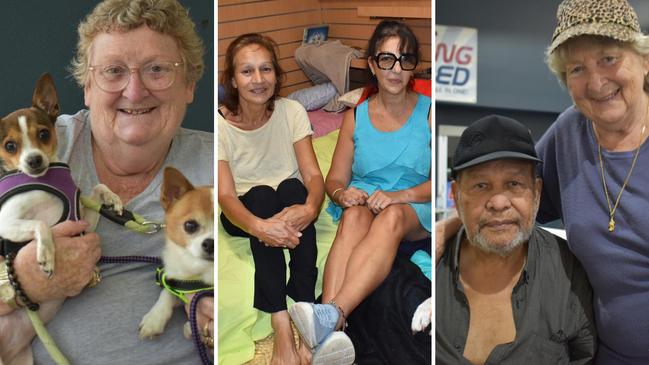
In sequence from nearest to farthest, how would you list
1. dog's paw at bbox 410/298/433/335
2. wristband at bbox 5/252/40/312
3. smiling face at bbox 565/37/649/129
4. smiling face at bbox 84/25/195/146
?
1. wristband at bbox 5/252/40/312
2. smiling face at bbox 84/25/195/146
3. smiling face at bbox 565/37/649/129
4. dog's paw at bbox 410/298/433/335

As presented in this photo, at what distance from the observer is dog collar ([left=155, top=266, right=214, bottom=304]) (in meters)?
2.61

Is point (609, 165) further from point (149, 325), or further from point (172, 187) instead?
point (149, 325)

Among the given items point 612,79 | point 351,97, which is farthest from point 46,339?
point 612,79

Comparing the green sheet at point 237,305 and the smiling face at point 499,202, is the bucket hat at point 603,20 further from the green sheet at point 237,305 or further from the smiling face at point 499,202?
the green sheet at point 237,305

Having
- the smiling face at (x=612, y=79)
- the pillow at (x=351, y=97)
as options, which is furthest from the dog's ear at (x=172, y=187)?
the smiling face at (x=612, y=79)

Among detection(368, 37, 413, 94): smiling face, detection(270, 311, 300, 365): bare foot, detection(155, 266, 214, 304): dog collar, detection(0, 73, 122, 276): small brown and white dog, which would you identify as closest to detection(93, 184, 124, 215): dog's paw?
detection(0, 73, 122, 276): small brown and white dog

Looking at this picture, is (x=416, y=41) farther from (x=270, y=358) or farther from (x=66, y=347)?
(x=66, y=347)

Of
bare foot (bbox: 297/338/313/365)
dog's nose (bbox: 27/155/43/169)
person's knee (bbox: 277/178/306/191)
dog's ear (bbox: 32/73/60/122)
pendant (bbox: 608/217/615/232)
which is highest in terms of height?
dog's ear (bbox: 32/73/60/122)

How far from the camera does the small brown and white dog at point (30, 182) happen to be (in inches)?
96.2

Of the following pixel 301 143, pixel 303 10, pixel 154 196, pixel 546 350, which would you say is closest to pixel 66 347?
pixel 154 196

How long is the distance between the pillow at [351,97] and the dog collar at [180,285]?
800mm

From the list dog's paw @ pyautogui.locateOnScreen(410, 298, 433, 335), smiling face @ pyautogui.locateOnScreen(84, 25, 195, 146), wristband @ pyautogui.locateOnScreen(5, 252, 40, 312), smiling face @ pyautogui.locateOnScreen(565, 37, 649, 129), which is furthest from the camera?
dog's paw @ pyautogui.locateOnScreen(410, 298, 433, 335)

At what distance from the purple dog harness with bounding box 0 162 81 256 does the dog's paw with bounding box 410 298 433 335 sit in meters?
1.21

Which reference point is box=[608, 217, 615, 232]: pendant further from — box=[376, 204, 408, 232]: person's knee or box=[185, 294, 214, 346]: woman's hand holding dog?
box=[185, 294, 214, 346]: woman's hand holding dog
